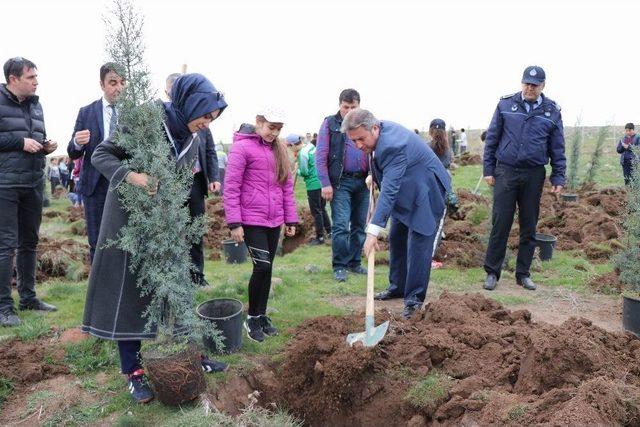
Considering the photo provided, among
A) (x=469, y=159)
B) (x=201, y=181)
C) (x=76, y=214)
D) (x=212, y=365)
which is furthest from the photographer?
(x=469, y=159)

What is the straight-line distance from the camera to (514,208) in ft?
20.9

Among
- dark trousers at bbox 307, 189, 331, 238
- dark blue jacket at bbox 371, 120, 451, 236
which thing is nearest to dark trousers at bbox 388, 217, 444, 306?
dark blue jacket at bbox 371, 120, 451, 236

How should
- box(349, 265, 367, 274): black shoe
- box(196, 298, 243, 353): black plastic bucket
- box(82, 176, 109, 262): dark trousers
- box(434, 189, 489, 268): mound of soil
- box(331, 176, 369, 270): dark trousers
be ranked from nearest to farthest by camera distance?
1. box(196, 298, 243, 353): black plastic bucket
2. box(82, 176, 109, 262): dark trousers
3. box(331, 176, 369, 270): dark trousers
4. box(349, 265, 367, 274): black shoe
5. box(434, 189, 489, 268): mound of soil

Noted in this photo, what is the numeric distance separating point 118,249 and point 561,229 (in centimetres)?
894

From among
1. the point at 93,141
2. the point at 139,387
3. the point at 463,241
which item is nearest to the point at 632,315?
the point at 463,241

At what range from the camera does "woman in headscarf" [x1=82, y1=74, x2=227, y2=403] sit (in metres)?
3.40

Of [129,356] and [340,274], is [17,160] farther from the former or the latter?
[340,274]

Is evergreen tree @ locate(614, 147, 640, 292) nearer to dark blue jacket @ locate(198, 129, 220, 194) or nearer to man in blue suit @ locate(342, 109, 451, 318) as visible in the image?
man in blue suit @ locate(342, 109, 451, 318)

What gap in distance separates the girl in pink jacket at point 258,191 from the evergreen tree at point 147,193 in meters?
0.89

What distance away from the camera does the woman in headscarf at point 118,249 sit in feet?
11.2

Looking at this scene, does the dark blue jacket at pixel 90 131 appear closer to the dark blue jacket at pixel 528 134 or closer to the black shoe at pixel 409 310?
the black shoe at pixel 409 310

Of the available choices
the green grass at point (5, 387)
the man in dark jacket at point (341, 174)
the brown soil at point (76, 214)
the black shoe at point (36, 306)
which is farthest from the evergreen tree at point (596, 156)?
the green grass at point (5, 387)

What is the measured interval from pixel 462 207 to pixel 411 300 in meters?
6.20

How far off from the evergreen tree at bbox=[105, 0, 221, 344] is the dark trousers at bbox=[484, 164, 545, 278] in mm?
4305
